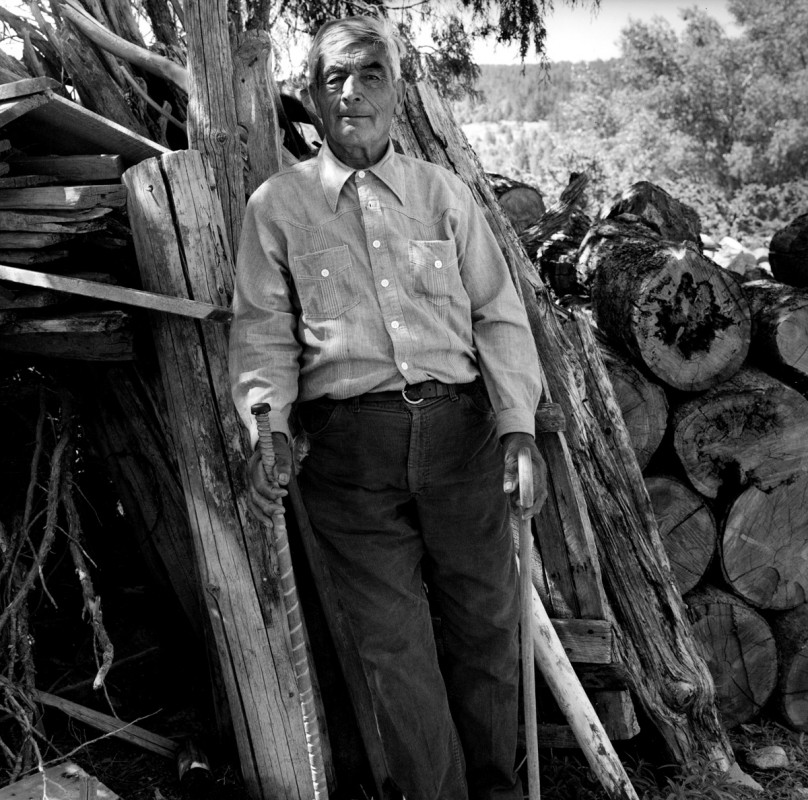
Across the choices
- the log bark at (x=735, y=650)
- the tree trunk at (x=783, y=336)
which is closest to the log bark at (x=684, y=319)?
the tree trunk at (x=783, y=336)

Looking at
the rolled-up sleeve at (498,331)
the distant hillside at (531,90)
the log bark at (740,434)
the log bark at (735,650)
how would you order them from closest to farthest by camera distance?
the rolled-up sleeve at (498,331)
the log bark at (740,434)
the log bark at (735,650)
the distant hillside at (531,90)

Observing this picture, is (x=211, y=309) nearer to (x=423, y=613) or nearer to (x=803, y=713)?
(x=423, y=613)

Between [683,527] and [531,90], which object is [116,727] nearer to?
[683,527]

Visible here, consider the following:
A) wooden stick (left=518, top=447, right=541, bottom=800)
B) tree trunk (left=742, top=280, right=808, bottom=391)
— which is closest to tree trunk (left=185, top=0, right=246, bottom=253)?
wooden stick (left=518, top=447, right=541, bottom=800)

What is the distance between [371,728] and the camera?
2979 millimetres

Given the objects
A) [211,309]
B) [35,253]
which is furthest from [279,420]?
[35,253]

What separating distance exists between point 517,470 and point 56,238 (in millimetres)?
1549

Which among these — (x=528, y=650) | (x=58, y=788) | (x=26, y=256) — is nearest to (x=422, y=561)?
(x=528, y=650)

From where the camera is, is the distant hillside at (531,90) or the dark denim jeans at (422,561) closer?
the dark denim jeans at (422,561)

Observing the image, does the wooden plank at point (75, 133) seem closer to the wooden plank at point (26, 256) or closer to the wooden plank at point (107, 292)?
the wooden plank at point (26, 256)

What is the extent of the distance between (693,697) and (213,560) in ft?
6.06

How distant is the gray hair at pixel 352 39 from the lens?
7.76 feet

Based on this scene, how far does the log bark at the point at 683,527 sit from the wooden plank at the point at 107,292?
2.07 meters

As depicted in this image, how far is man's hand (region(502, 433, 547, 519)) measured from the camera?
2389 mm
